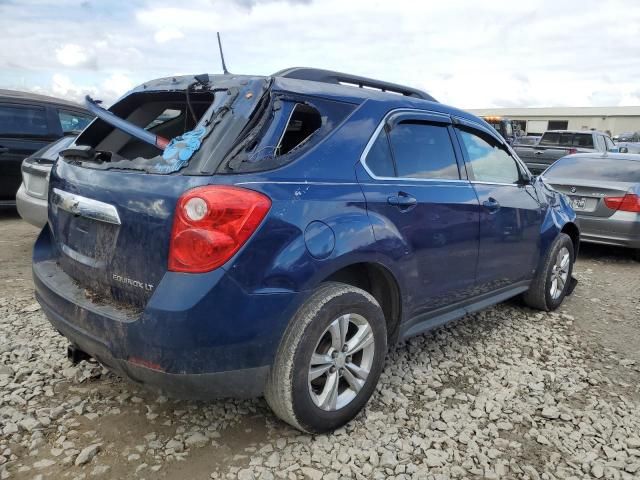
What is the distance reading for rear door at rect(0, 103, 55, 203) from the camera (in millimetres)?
7188

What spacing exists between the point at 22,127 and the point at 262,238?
21.7ft

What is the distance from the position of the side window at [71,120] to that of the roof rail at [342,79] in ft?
18.8

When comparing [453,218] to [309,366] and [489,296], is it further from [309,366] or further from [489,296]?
[309,366]

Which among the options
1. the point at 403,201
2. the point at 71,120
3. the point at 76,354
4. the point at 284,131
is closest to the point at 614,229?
the point at 403,201

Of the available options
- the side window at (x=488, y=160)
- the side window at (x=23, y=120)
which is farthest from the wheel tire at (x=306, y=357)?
the side window at (x=23, y=120)

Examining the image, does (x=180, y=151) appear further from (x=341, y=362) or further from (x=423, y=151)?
(x=423, y=151)

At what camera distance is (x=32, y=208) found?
540cm

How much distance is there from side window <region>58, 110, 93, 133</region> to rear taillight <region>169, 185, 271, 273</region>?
630 cm

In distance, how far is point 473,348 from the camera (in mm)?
3906

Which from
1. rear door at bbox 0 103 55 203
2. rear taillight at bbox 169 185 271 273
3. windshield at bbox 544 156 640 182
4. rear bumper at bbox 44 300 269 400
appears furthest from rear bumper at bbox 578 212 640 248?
rear door at bbox 0 103 55 203

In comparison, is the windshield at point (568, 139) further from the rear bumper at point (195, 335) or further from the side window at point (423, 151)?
the rear bumper at point (195, 335)

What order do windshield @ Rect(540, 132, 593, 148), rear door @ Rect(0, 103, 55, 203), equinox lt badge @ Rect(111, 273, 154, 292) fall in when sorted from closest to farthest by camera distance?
equinox lt badge @ Rect(111, 273, 154, 292)
rear door @ Rect(0, 103, 55, 203)
windshield @ Rect(540, 132, 593, 148)

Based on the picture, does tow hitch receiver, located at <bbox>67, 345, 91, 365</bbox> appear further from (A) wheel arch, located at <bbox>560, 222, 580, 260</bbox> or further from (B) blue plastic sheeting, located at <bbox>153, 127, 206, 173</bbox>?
(A) wheel arch, located at <bbox>560, 222, 580, 260</bbox>

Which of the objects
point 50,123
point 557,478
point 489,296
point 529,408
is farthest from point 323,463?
point 50,123
